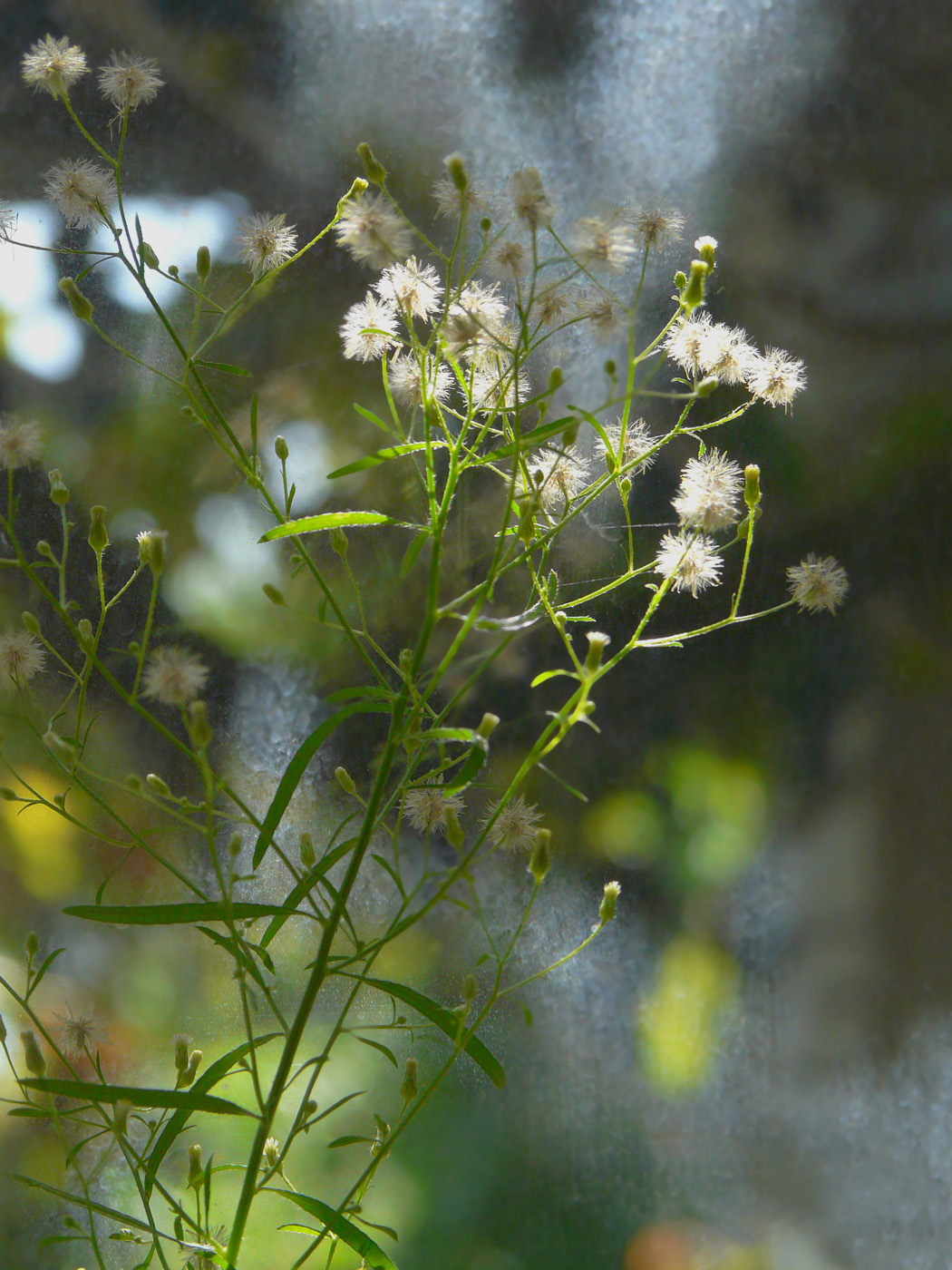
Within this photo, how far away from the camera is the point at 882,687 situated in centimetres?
76

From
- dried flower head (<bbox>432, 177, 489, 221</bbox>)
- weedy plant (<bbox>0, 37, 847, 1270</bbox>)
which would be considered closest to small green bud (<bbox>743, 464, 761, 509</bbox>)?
weedy plant (<bbox>0, 37, 847, 1270</bbox>)

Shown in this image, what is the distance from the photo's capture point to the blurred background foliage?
0.72 meters

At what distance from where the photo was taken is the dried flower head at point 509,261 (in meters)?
0.53

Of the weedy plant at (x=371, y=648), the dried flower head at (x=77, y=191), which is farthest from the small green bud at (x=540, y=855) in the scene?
the dried flower head at (x=77, y=191)

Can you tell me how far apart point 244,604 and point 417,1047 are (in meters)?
0.36

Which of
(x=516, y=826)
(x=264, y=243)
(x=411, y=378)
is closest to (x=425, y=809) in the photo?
(x=516, y=826)

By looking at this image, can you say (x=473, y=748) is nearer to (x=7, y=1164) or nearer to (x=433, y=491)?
(x=433, y=491)

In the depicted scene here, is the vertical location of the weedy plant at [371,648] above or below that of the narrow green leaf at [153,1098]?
above

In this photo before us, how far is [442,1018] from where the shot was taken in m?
0.54

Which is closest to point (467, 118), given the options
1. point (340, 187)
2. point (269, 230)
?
point (340, 187)

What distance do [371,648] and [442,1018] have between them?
0.93 ft

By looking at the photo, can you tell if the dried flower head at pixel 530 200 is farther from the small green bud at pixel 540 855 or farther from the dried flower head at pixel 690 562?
the small green bud at pixel 540 855

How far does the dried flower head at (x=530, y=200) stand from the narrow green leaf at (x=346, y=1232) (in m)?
0.52

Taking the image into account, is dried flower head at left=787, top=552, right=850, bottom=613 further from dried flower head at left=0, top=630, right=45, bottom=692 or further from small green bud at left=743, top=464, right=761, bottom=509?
dried flower head at left=0, top=630, right=45, bottom=692
